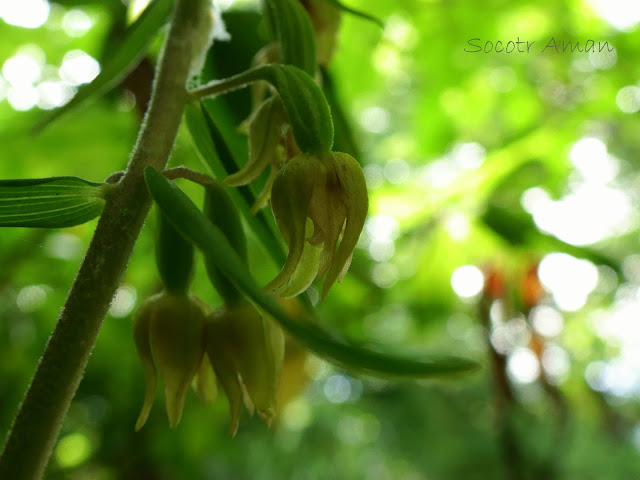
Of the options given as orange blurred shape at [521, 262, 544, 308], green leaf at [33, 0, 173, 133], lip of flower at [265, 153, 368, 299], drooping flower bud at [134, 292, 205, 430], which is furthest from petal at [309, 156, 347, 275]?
orange blurred shape at [521, 262, 544, 308]

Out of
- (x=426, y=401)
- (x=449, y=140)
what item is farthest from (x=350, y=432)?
(x=449, y=140)

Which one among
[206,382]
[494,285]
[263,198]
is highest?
[263,198]

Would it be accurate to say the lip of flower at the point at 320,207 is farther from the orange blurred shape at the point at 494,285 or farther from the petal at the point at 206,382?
the orange blurred shape at the point at 494,285

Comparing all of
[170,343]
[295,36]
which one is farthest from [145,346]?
[295,36]

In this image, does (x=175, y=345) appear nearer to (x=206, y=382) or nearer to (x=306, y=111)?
(x=206, y=382)

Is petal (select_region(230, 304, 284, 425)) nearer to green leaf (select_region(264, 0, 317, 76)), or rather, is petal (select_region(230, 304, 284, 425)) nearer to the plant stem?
the plant stem

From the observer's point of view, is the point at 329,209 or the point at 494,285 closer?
the point at 329,209
